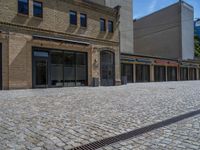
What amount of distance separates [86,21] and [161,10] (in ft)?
92.5

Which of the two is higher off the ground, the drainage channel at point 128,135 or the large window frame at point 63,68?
the large window frame at point 63,68

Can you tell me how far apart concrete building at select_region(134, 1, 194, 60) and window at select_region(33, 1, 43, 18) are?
1188 inches

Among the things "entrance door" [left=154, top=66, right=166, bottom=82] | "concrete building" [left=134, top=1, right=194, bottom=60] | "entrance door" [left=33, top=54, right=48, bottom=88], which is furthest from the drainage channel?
"concrete building" [left=134, top=1, right=194, bottom=60]

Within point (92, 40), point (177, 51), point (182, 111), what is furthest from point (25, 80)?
point (177, 51)

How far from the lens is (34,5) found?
1716 centimetres

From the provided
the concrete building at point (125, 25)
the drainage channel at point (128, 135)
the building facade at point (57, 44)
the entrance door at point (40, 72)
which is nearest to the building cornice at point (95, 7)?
the building facade at point (57, 44)

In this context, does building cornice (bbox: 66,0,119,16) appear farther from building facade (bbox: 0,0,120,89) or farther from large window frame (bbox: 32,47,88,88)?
large window frame (bbox: 32,47,88,88)

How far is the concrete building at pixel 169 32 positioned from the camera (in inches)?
1597

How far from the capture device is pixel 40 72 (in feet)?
57.4

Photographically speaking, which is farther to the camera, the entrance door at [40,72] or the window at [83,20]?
the window at [83,20]

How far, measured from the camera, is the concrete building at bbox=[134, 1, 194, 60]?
40562mm

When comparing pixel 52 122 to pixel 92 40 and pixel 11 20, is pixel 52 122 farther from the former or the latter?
pixel 92 40

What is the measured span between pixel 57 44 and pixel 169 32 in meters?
30.3

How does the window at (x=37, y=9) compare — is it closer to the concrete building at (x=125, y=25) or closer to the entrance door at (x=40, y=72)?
the entrance door at (x=40, y=72)
